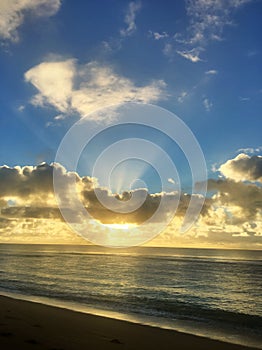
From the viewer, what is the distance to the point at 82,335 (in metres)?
15.8

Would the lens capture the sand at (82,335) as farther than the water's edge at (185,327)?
No

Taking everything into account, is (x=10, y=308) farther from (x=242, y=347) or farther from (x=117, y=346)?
(x=242, y=347)

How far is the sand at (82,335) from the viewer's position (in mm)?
13562

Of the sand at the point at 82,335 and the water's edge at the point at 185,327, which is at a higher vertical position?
the sand at the point at 82,335

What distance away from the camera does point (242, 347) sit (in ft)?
52.8

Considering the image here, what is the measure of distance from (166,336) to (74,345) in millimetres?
5785

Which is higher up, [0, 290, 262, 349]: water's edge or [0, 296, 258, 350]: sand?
[0, 296, 258, 350]: sand

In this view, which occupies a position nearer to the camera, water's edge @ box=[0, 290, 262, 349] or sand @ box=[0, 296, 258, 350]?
sand @ box=[0, 296, 258, 350]

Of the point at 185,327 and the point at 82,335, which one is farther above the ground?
the point at 82,335

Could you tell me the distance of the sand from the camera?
13.6 metres

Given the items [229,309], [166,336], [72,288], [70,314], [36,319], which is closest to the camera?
[166,336]

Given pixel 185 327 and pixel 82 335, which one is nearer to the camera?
pixel 82 335

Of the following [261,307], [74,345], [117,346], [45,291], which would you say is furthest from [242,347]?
[45,291]

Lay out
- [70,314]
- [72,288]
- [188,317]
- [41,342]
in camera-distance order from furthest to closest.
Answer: [72,288]
[188,317]
[70,314]
[41,342]
